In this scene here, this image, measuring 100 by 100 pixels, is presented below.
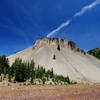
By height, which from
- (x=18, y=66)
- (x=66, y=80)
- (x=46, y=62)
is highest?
(x=46, y=62)

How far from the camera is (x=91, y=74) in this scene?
185375 mm

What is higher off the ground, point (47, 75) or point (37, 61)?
point (37, 61)

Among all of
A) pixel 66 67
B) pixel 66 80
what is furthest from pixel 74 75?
pixel 66 80

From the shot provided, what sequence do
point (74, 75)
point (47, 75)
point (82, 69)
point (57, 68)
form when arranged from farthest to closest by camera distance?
1. point (82, 69)
2. point (57, 68)
3. point (74, 75)
4. point (47, 75)

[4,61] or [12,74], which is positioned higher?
[4,61]

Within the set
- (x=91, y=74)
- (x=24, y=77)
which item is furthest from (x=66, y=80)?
(x=91, y=74)

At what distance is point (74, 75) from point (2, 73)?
232 feet

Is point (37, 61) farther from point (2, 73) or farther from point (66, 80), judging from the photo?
point (2, 73)

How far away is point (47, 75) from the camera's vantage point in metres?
137

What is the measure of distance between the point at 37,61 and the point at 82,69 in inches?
1826

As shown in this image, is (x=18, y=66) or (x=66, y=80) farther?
(x=66, y=80)

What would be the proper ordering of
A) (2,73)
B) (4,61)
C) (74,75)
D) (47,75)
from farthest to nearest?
(74,75), (47,75), (4,61), (2,73)

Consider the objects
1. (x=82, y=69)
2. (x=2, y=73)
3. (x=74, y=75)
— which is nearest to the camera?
(x=2, y=73)

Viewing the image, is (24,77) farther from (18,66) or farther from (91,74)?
(91,74)
